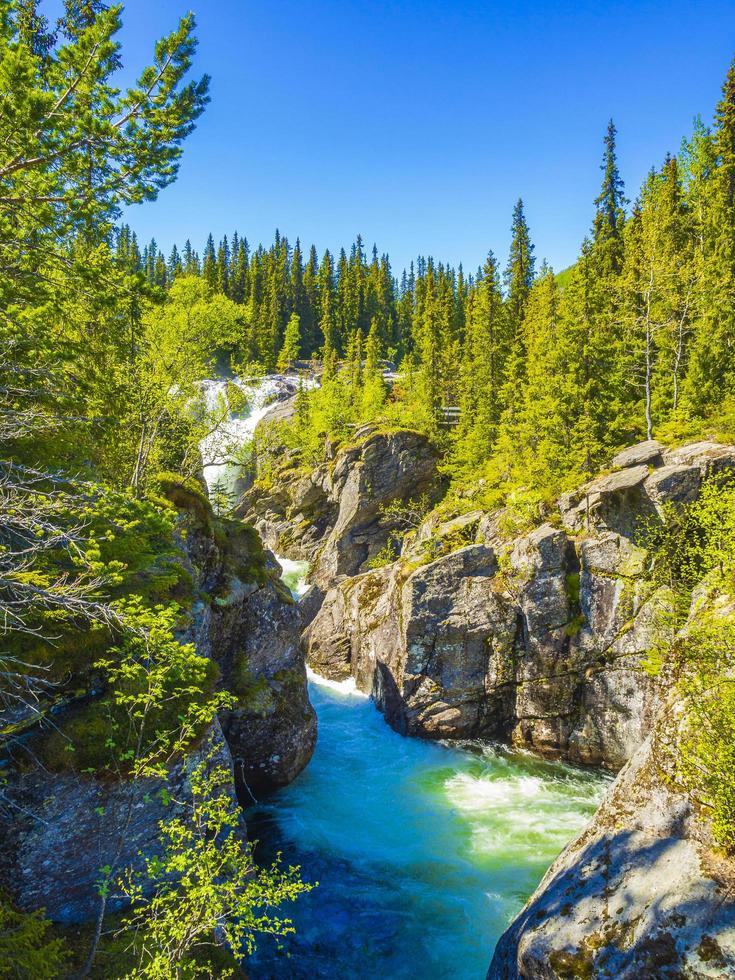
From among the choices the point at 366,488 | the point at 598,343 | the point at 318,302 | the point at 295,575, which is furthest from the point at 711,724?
the point at 318,302

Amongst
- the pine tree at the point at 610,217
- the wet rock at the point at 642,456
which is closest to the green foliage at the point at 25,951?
the wet rock at the point at 642,456

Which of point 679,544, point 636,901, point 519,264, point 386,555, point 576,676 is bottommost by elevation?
point 576,676

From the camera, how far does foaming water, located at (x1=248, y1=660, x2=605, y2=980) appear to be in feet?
36.1

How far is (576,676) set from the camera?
1816cm

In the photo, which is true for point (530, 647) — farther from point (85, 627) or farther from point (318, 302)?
point (318, 302)

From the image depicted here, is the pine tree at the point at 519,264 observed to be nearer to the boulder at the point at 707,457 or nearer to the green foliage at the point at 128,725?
the boulder at the point at 707,457

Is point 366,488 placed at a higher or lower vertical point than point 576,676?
higher

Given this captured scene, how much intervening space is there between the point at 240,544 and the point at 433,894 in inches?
475

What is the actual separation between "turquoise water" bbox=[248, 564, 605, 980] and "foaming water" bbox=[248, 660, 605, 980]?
0.03 metres

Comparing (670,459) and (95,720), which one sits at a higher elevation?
(670,459)

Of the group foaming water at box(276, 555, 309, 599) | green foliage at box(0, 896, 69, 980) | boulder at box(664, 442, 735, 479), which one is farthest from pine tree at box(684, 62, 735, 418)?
foaming water at box(276, 555, 309, 599)

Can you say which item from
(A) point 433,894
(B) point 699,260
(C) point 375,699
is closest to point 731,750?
(A) point 433,894

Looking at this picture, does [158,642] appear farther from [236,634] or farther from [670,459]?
[670,459]

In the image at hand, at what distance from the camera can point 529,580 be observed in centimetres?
1928
